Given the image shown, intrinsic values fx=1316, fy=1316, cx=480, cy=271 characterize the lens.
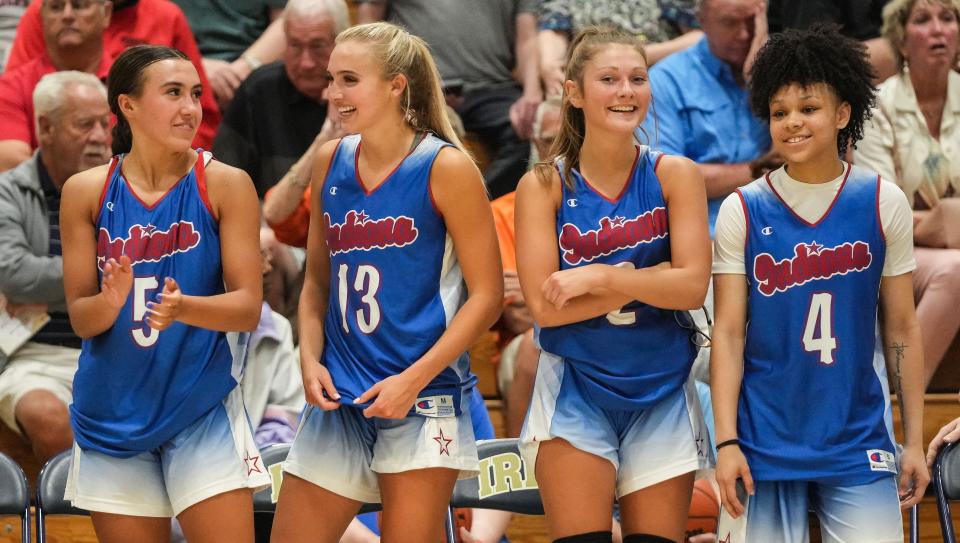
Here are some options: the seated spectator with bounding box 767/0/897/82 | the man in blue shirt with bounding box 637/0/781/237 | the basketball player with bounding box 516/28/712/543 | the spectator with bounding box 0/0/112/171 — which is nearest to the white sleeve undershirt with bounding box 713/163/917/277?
the basketball player with bounding box 516/28/712/543

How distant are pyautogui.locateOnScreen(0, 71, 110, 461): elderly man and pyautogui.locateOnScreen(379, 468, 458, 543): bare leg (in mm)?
1761

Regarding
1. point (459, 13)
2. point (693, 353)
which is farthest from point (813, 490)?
point (459, 13)

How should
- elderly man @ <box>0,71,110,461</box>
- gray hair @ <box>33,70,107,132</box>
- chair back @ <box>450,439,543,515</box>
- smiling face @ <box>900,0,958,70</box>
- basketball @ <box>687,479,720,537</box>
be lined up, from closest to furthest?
chair back @ <box>450,439,543,515</box>
basketball @ <box>687,479,720,537</box>
elderly man @ <box>0,71,110,461</box>
gray hair @ <box>33,70,107,132</box>
smiling face @ <box>900,0,958,70</box>

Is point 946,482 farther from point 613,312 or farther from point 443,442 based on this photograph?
point 443,442

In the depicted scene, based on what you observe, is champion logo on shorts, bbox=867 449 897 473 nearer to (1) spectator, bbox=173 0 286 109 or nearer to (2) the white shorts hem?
(2) the white shorts hem

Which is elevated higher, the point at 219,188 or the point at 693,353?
the point at 219,188

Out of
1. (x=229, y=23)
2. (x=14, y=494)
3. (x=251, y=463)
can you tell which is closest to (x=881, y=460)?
(x=251, y=463)

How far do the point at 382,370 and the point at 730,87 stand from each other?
286 centimetres

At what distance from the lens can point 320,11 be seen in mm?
5695

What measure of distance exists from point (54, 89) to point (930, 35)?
3.49m

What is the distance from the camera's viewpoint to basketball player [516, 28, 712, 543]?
3.18 m

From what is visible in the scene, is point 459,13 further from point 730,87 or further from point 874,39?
point 874,39

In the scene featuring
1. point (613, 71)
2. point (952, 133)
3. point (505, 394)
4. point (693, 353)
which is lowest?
point (505, 394)

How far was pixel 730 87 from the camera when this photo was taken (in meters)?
5.58
